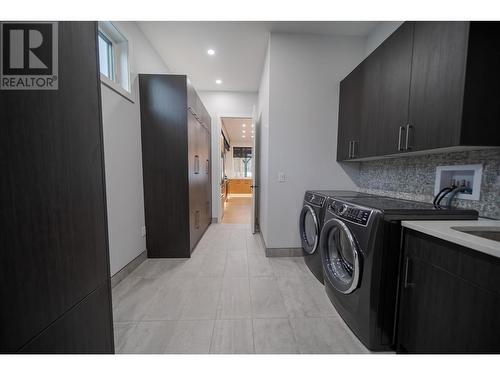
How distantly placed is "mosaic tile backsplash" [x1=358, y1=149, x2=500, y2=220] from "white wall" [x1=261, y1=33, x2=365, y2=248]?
306 millimetres

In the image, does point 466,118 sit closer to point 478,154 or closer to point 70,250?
point 478,154

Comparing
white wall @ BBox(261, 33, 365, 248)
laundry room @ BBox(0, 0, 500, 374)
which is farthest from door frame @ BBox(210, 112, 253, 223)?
white wall @ BBox(261, 33, 365, 248)

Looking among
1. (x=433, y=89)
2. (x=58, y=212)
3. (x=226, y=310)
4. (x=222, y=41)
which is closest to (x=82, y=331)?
(x=58, y=212)

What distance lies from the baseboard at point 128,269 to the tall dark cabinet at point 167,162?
98 mm

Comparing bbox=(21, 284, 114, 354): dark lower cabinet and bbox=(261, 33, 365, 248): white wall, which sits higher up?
bbox=(261, 33, 365, 248): white wall

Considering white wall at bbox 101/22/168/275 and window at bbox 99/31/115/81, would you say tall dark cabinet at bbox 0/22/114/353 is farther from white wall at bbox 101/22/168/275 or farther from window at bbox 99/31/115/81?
window at bbox 99/31/115/81

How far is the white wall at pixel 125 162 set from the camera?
1806 millimetres

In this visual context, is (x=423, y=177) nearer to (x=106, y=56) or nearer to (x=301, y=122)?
(x=301, y=122)

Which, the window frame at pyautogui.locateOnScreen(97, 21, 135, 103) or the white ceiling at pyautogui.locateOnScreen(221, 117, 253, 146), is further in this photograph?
the white ceiling at pyautogui.locateOnScreen(221, 117, 253, 146)

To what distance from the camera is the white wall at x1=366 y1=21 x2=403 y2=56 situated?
1.92 metres

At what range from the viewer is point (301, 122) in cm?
238

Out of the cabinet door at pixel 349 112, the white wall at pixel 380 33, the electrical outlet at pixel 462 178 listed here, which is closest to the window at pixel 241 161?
the cabinet door at pixel 349 112

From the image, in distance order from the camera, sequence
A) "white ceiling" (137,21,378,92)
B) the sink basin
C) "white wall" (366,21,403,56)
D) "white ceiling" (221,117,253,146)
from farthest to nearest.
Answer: "white ceiling" (221,117,253,146)
"white ceiling" (137,21,378,92)
"white wall" (366,21,403,56)
the sink basin

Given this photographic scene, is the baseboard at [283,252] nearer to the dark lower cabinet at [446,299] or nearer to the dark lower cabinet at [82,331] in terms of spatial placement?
the dark lower cabinet at [446,299]
